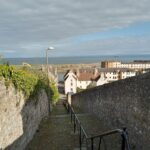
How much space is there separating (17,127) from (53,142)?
234 cm

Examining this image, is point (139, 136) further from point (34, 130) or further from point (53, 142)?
point (34, 130)

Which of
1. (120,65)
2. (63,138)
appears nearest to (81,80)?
(63,138)

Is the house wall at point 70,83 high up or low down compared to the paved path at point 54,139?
down

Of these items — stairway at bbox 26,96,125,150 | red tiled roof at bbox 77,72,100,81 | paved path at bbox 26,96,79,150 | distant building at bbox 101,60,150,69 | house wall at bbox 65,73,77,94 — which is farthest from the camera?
distant building at bbox 101,60,150,69

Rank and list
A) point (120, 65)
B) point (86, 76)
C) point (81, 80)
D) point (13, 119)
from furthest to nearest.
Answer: point (120, 65) < point (86, 76) < point (81, 80) < point (13, 119)

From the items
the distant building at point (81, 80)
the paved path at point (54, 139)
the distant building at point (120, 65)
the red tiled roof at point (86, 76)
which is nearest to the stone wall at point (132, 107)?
the paved path at point (54, 139)

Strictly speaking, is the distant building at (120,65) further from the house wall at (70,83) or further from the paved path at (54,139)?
the paved path at (54,139)

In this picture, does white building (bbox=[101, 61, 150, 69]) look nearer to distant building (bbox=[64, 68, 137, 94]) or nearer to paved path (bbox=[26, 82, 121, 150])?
distant building (bbox=[64, 68, 137, 94])

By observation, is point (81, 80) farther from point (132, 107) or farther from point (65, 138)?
point (132, 107)

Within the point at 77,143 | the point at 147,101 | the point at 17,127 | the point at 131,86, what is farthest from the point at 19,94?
the point at 147,101

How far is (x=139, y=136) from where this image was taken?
791 cm

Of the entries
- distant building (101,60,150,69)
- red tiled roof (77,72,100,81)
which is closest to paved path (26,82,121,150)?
red tiled roof (77,72,100,81)

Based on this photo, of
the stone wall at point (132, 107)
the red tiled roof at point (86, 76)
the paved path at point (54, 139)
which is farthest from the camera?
the red tiled roof at point (86, 76)

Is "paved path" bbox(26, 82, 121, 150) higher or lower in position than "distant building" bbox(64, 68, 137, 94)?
higher
